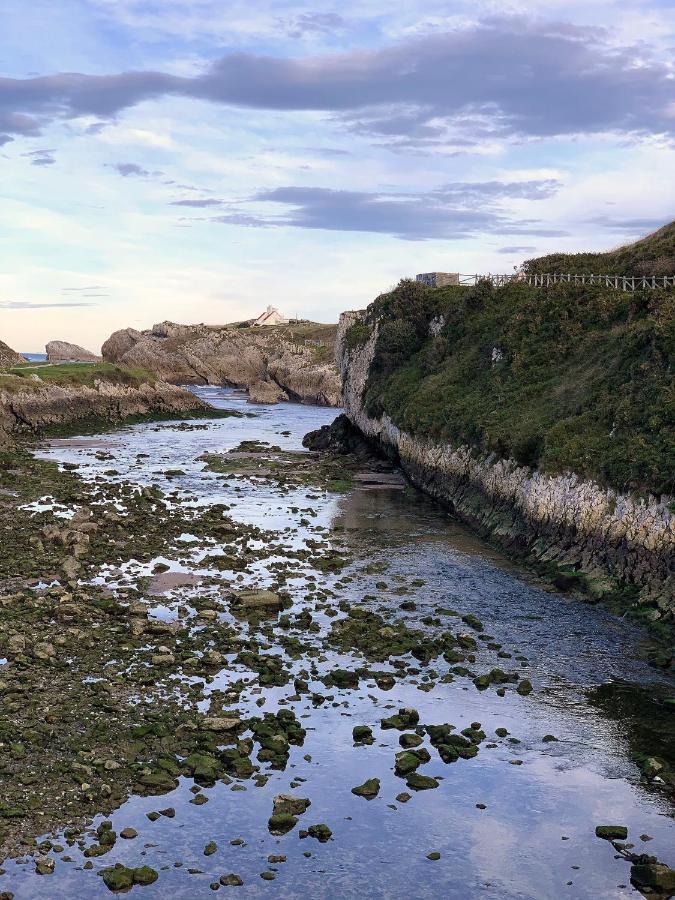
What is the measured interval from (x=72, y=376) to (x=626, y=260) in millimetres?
60648

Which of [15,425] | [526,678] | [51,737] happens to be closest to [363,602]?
[526,678]

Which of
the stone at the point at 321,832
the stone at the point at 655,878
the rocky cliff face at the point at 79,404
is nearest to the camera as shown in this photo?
the stone at the point at 655,878

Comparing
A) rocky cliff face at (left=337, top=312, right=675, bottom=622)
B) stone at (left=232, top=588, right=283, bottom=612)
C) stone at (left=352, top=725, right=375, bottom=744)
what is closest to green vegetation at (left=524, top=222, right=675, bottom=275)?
rocky cliff face at (left=337, top=312, right=675, bottom=622)

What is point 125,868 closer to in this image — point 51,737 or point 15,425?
point 51,737

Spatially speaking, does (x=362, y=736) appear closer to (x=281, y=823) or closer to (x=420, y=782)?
(x=420, y=782)

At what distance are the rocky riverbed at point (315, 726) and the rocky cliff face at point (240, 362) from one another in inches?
4535

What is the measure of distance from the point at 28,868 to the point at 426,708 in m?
10.7

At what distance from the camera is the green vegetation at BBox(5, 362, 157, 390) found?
328 ft

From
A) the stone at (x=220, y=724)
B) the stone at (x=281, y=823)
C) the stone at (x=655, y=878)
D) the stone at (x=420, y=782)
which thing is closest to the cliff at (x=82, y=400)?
the stone at (x=220, y=724)

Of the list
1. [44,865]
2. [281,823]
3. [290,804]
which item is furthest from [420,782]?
[44,865]

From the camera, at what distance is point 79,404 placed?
98.5 meters

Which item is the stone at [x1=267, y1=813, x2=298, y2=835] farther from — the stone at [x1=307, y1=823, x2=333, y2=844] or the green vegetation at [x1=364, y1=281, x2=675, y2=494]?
Answer: the green vegetation at [x1=364, y1=281, x2=675, y2=494]

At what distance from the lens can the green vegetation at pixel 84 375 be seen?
99.9 metres

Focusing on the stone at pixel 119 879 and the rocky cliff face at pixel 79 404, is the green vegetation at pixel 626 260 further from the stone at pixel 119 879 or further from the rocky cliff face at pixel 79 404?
the stone at pixel 119 879
